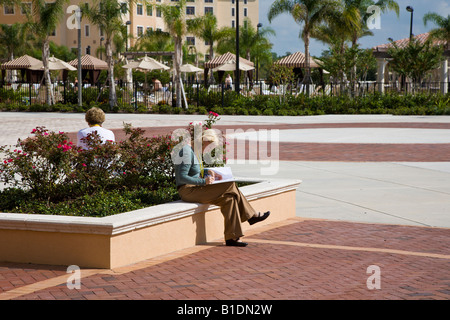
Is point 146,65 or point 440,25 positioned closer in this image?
point 146,65

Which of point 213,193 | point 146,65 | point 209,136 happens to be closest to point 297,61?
point 146,65

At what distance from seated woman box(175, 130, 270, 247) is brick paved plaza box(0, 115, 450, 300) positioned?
0.25 m

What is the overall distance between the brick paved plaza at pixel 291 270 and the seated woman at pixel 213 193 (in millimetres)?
248

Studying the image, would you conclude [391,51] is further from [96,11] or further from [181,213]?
[181,213]

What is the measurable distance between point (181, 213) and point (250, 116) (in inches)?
1011

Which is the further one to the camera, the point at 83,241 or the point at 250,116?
the point at 250,116

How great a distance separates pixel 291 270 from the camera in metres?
6.49

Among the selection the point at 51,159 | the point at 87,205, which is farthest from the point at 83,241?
the point at 51,159

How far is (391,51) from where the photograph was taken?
40.5 metres

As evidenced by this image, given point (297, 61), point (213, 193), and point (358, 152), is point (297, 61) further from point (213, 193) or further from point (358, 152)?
point (213, 193)

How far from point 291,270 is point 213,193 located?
5.11 feet

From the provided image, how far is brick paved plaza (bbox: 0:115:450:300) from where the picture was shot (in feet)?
18.6

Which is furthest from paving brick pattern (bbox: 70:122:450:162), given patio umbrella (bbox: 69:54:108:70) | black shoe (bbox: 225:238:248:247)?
patio umbrella (bbox: 69:54:108:70)
